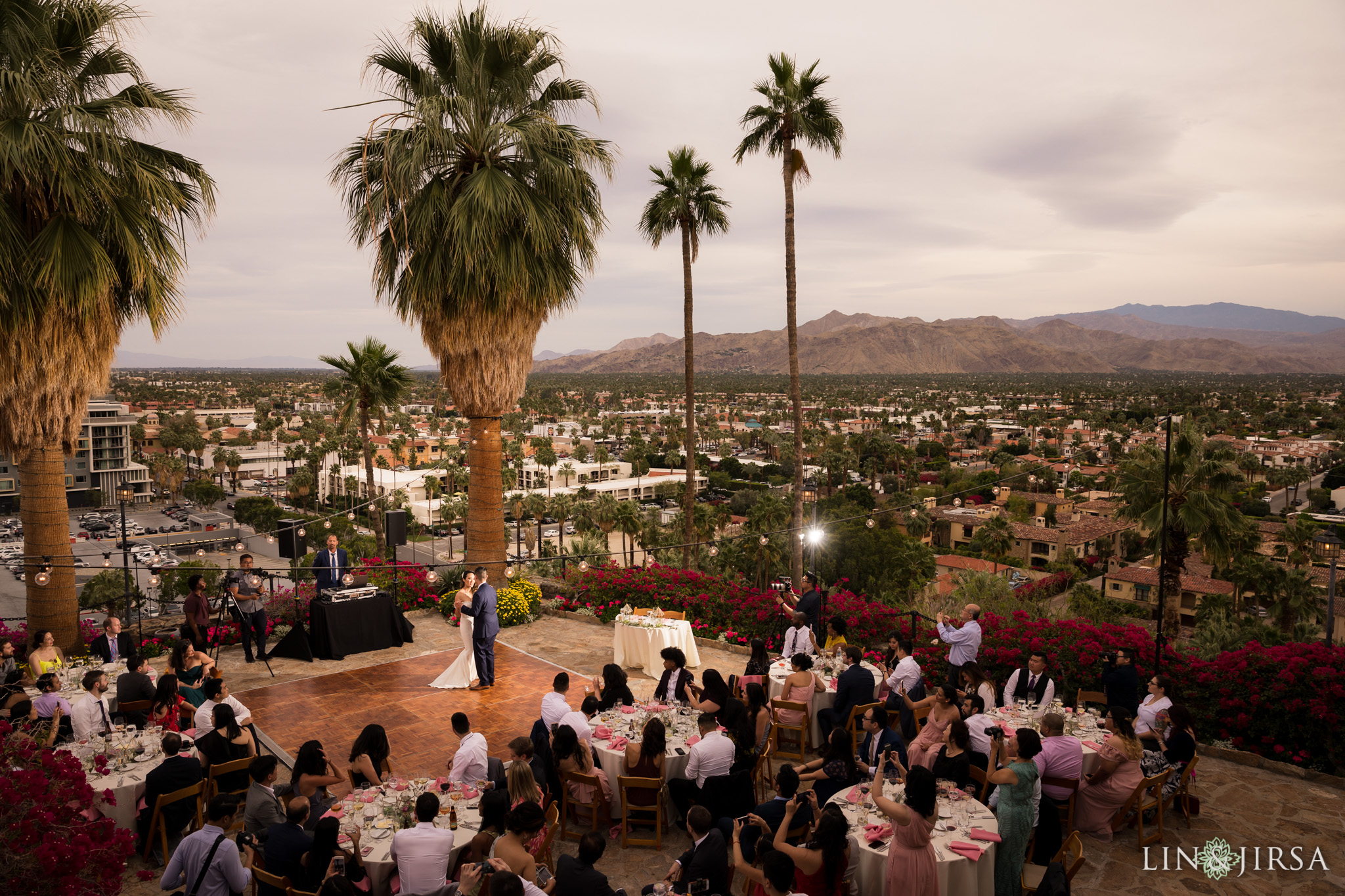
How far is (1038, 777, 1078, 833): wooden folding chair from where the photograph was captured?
6484 mm

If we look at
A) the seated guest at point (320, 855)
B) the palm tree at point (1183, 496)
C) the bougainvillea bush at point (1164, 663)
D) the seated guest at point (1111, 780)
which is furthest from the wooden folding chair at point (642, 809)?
the palm tree at point (1183, 496)

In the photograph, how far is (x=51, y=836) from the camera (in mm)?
4383

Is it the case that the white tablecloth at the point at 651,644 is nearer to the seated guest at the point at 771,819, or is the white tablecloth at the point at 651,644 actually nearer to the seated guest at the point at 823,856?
the seated guest at the point at 771,819

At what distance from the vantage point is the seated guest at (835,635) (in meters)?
9.66

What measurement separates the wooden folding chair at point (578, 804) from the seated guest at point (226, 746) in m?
2.99

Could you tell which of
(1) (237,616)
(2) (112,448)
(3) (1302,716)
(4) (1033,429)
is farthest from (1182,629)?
(2) (112,448)

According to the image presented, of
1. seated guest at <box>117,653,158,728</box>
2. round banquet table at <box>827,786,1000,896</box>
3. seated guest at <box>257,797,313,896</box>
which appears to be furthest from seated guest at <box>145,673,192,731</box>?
round banquet table at <box>827,786,1000,896</box>

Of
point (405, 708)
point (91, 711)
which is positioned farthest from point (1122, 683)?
point (91, 711)

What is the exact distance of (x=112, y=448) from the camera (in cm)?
9512

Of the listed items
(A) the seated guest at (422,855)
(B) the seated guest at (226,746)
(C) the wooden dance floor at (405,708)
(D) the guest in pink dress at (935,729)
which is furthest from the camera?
(C) the wooden dance floor at (405,708)

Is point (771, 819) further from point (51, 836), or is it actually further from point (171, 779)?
point (171, 779)

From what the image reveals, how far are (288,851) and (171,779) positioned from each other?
6.56ft

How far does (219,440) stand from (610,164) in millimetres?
139505

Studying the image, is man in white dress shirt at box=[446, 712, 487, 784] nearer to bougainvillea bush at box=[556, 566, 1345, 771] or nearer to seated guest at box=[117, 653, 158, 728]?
seated guest at box=[117, 653, 158, 728]
